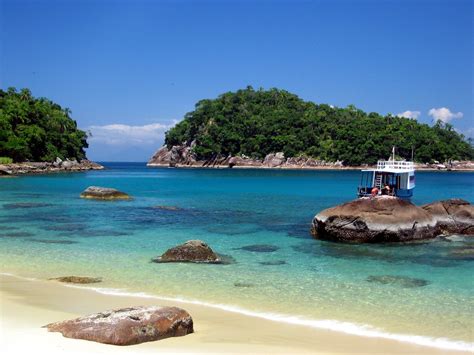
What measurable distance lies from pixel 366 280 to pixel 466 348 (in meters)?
5.51

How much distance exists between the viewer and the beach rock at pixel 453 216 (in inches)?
883

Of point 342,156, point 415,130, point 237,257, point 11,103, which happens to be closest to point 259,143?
point 342,156

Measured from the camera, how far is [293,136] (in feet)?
535

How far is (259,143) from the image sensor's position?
166500mm

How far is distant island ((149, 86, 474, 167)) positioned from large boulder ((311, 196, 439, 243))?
130425 millimetres

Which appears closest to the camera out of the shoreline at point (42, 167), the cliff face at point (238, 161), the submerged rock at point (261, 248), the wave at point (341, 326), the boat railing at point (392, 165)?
the wave at point (341, 326)

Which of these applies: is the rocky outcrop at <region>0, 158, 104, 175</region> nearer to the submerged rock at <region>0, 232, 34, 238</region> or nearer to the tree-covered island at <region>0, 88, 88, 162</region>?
the tree-covered island at <region>0, 88, 88, 162</region>

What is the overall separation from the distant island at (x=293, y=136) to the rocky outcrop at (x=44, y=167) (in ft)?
169

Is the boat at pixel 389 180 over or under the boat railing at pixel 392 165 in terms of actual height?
under

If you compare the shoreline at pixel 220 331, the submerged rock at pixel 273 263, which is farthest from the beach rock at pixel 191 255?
the shoreline at pixel 220 331

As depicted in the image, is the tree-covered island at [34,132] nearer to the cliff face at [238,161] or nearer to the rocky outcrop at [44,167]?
the rocky outcrop at [44,167]

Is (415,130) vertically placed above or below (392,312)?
above

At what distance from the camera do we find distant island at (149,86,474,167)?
15212cm

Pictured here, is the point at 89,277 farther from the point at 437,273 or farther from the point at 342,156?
the point at 342,156
